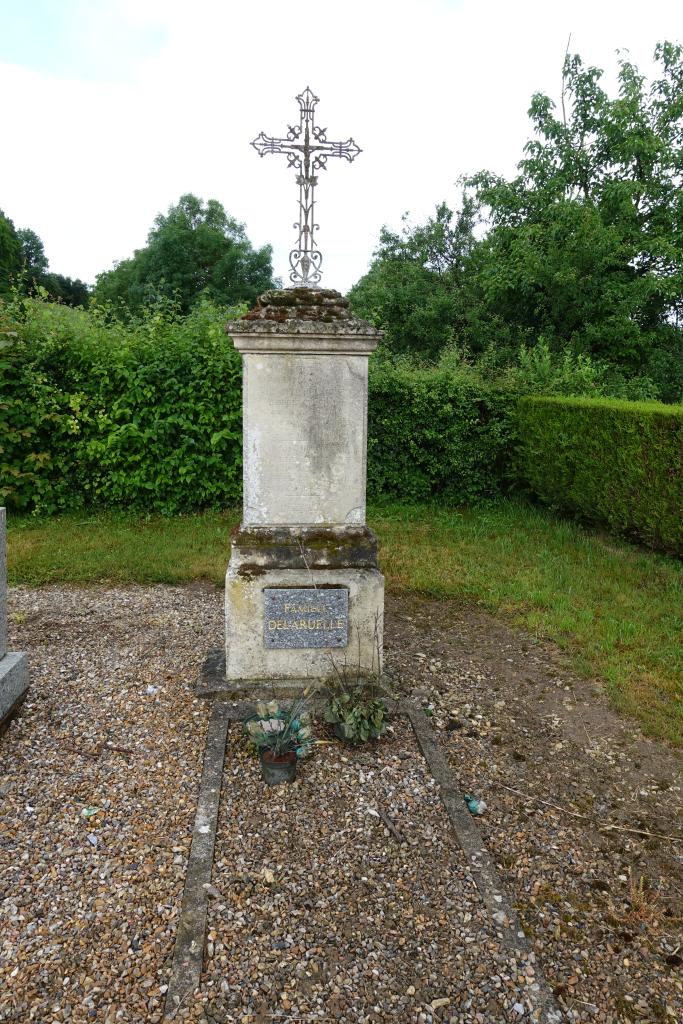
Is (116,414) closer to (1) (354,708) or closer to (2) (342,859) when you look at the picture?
(1) (354,708)

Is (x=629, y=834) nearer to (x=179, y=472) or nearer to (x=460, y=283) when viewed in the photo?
(x=179, y=472)

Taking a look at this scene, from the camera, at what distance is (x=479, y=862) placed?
2738 millimetres

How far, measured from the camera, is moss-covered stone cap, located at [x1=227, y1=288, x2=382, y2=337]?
3725 mm

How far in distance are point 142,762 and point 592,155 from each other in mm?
14756

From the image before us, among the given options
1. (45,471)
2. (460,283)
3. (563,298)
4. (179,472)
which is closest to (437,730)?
(179,472)

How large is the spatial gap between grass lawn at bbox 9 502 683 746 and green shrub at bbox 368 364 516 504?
1.68ft

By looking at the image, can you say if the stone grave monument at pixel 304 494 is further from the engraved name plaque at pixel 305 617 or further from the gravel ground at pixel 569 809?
the gravel ground at pixel 569 809

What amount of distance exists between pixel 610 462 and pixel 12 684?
22.8 ft

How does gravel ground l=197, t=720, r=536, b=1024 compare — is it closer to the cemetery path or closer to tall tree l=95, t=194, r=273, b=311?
the cemetery path

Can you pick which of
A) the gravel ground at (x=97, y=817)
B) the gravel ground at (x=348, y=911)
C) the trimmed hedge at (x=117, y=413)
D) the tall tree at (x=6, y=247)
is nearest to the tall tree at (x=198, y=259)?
the tall tree at (x=6, y=247)

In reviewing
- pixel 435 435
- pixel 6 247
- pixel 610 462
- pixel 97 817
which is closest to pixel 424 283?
pixel 435 435

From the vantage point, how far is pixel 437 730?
12.8ft

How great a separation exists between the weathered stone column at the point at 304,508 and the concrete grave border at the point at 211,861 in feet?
1.11

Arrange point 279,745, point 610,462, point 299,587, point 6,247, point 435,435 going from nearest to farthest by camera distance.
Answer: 1. point 279,745
2. point 299,587
3. point 610,462
4. point 435,435
5. point 6,247
